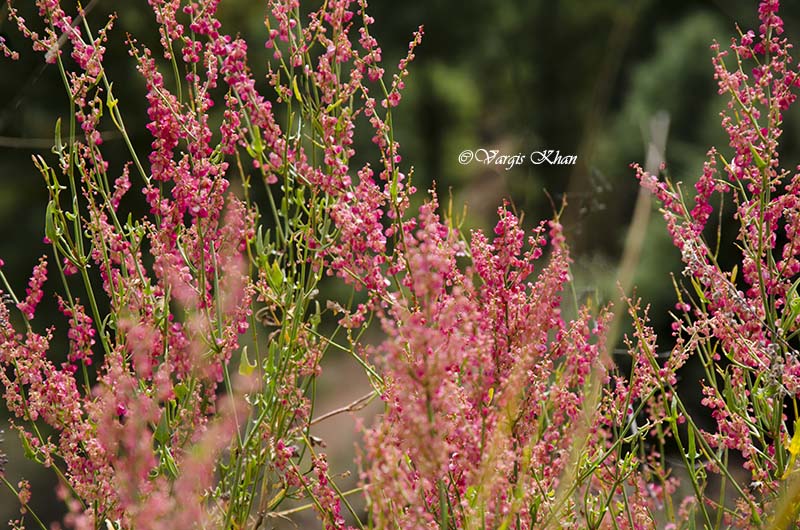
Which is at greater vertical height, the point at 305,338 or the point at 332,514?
the point at 305,338

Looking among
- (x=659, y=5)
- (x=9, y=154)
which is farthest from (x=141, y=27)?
(x=659, y=5)

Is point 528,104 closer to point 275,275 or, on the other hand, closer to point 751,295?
point 751,295

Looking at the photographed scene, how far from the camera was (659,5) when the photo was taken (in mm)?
5238

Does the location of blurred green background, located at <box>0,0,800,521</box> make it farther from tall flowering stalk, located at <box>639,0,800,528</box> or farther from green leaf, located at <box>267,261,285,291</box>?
green leaf, located at <box>267,261,285,291</box>

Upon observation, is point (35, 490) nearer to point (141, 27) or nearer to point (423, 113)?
point (141, 27)

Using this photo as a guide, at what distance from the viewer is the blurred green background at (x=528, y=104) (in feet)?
6.17

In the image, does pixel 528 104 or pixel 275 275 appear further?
pixel 528 104

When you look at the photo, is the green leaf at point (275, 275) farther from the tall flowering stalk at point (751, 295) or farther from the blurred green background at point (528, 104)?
the tall flowering stalk at point (751, 295)

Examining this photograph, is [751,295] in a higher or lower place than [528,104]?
lower

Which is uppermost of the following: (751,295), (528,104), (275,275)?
(528,104)

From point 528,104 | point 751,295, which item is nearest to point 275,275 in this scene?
point 751,295

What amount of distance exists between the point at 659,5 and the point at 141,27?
2646mm

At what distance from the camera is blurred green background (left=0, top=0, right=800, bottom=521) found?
1.88 m

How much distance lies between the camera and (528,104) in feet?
15.9
